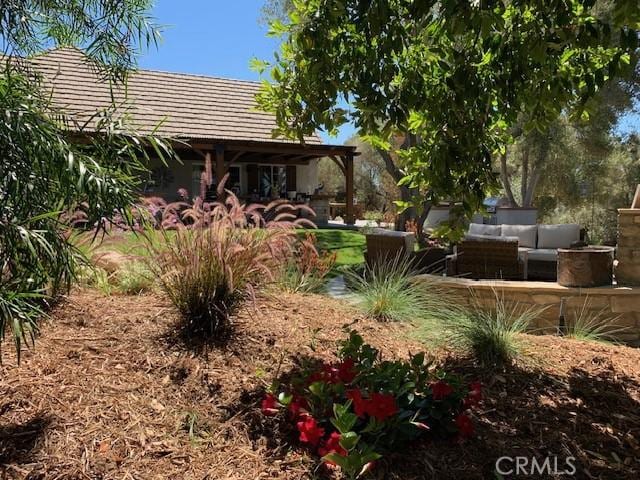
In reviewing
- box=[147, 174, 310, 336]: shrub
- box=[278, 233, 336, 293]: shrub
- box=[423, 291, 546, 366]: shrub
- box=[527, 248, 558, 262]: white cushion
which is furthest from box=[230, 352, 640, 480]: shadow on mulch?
box=[527, 248, 558, 262]: white cushion

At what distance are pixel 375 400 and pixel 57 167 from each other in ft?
5.31

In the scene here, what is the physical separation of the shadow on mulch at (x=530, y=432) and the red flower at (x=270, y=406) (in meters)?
0.05

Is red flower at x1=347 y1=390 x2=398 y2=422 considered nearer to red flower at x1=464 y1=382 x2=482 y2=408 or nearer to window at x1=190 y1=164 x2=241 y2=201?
red flower at x1=464 y1=382 x2=482 y2=408

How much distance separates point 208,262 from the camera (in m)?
3.30

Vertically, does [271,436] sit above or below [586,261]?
below

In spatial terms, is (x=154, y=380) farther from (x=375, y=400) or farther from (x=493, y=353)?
(x=493, y=353)

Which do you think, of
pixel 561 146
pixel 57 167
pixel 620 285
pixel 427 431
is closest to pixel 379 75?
pixel 57 167

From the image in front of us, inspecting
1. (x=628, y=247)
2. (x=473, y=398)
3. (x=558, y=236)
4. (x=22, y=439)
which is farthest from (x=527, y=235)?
(x=22, y=439)

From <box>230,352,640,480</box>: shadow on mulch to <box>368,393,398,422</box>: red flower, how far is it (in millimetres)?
238

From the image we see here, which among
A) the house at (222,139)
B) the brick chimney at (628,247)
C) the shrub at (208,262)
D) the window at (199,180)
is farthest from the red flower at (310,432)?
the window at (199,180)

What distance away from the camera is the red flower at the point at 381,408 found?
2.20 m

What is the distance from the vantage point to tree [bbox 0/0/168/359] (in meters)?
1.90

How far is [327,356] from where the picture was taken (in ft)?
11.3

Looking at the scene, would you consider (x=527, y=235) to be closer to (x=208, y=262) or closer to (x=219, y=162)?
(x=208, y=262)
